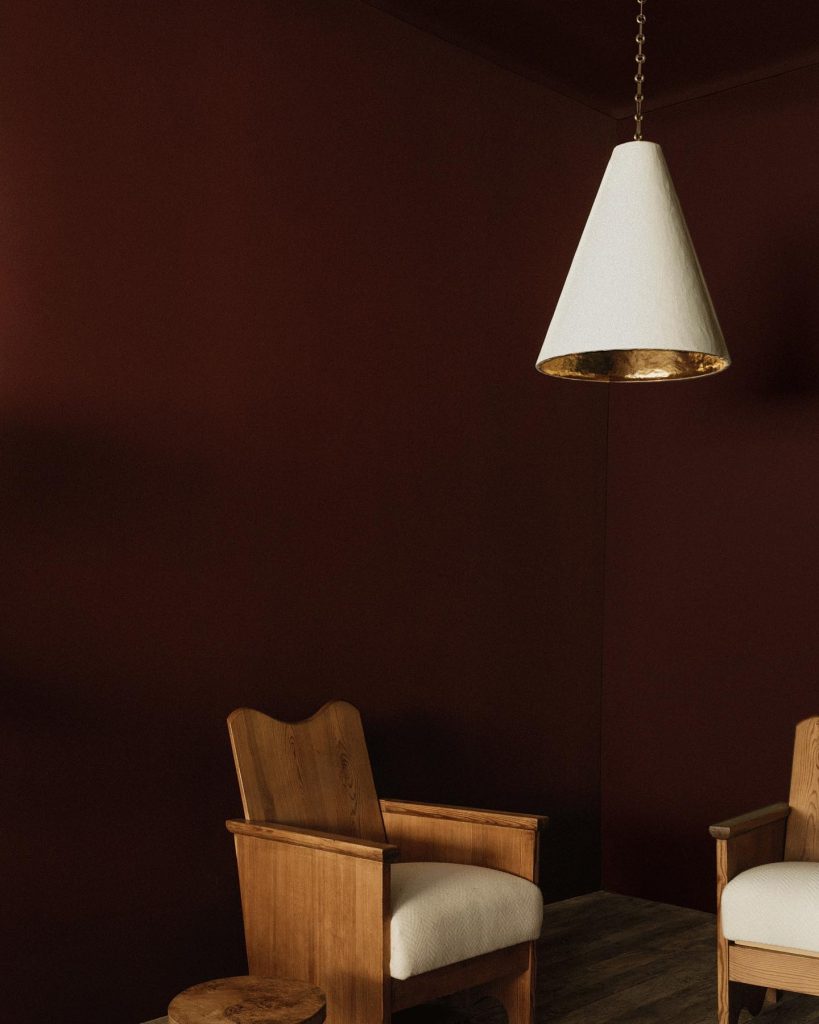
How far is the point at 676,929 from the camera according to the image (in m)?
4.35

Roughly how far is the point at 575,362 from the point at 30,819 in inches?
75.4

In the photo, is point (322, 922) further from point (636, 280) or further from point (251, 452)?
point (636, 280)

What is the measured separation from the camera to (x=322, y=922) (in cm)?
302

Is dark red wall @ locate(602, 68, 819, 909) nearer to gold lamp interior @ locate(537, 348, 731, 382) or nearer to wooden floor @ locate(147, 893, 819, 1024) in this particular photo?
wooden floor @ locate(147, 893, 819, 1024)

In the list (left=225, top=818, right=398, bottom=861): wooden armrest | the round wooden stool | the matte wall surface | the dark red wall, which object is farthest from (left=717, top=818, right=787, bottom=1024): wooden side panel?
the round wooden stool

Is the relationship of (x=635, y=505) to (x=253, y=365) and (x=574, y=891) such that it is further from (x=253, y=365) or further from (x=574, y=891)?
(x=253, y=365)

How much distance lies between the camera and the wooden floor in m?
3.50

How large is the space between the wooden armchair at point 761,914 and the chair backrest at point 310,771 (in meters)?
1.09

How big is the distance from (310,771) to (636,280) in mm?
1838

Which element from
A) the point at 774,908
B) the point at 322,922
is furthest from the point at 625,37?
the point at 322,922

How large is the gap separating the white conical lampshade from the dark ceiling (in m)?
1.84

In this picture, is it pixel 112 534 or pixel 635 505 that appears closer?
pixel 112 534

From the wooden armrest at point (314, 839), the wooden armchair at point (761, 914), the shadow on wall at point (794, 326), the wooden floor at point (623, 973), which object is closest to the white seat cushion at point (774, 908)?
the wooden armchair at point (761, 914)

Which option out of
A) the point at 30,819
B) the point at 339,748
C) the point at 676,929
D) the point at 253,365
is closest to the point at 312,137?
the point at 253,365
